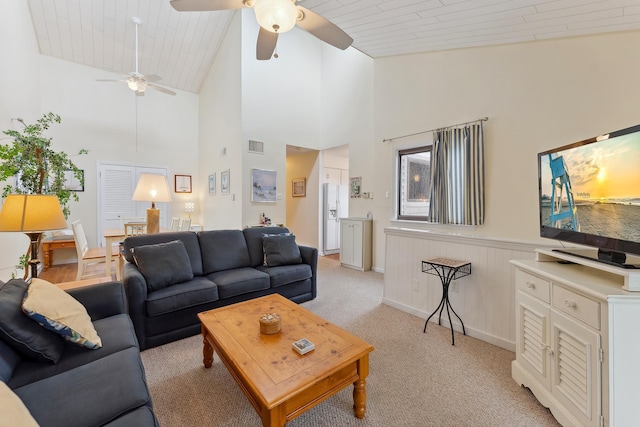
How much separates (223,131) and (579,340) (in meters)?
6.02

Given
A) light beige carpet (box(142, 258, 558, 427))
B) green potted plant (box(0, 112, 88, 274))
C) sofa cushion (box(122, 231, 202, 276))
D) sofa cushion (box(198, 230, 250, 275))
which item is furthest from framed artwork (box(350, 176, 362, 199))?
green potted plant (box(0, 112, 88, 274))

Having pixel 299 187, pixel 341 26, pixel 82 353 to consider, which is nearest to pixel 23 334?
pixel 82 353

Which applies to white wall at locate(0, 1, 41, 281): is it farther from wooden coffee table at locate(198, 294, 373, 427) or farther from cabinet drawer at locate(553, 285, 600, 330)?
cabinet drawer at locate(553, 285, 600, 330)

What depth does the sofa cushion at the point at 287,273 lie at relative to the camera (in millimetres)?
2992

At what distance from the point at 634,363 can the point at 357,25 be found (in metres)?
3.73

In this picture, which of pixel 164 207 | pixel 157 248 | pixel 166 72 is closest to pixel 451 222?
pixel 157 248

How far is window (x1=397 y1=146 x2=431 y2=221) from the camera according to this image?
440 centimetres

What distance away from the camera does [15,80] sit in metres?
3.45

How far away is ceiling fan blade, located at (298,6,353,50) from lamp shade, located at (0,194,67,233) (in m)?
2.31

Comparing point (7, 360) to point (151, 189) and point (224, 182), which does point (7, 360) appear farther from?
point (224, 182)

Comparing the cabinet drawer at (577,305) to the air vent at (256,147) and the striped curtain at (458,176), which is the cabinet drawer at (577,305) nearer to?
the striped curtain at (458,176)

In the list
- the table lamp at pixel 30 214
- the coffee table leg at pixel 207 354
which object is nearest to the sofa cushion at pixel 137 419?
the coffee table leg at pixel 207 354

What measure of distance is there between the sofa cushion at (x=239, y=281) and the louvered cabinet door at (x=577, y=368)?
2363mm

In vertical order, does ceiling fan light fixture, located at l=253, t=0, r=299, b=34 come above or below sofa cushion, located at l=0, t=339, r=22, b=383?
above
